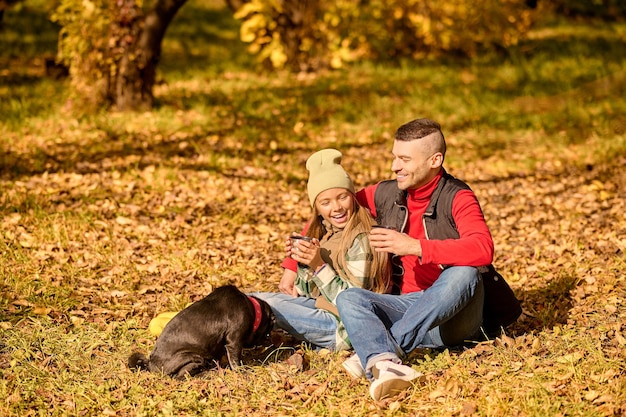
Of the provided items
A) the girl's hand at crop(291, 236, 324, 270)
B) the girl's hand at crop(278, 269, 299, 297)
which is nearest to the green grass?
the girl's hand at crop(278, 269, 299, 297)

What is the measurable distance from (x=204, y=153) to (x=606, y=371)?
6.40m

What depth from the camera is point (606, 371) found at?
440 centimetres

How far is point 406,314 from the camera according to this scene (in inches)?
178

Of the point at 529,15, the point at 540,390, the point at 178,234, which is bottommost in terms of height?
the point at 178,234

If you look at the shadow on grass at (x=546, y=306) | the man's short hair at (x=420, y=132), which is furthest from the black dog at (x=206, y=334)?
the shadow on grass at (x=546, y=306)

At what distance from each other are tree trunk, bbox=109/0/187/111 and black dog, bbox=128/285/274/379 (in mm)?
7024

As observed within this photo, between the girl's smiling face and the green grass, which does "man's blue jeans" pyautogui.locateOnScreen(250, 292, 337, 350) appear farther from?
the girl's smiling face

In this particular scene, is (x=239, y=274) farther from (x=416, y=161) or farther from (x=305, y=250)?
(x=416, y=161)

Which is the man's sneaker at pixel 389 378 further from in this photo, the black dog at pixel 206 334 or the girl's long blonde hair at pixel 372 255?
the black dog at pixel 206 334

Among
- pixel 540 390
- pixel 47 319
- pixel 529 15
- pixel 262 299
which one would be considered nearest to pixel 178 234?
pixel 47 319

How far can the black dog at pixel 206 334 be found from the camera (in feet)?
14.8

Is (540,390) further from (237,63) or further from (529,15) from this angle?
(529,15)

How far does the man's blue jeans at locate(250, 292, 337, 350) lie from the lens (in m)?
4.96

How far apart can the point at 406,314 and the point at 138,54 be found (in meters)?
7.77
